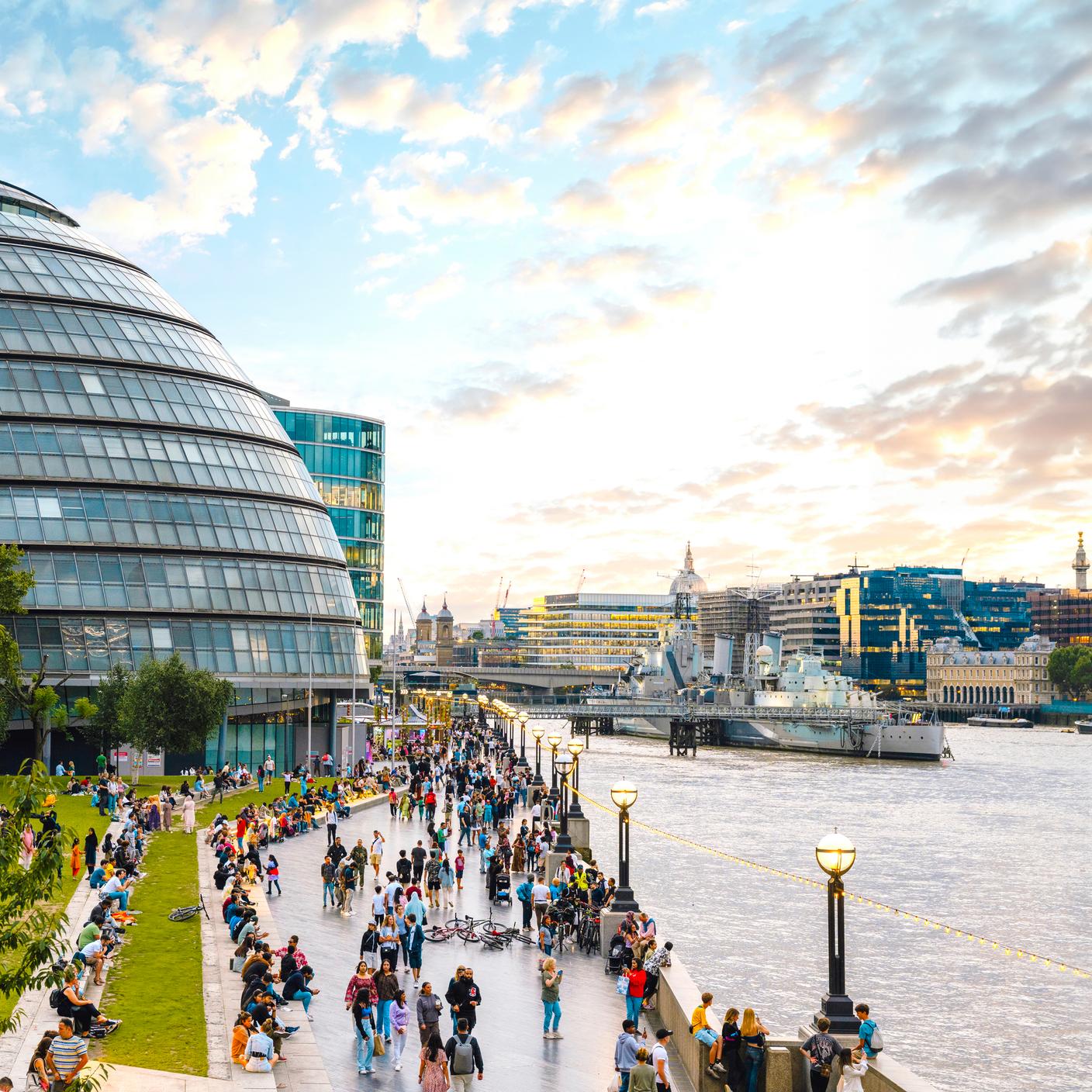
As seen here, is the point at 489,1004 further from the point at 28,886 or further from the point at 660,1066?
the point at 28,886

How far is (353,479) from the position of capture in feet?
472

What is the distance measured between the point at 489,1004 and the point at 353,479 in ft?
399

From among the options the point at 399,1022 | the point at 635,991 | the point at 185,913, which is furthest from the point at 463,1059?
the point at 185,913

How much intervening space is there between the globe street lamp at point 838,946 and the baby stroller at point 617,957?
910cm

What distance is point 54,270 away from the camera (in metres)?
73.1

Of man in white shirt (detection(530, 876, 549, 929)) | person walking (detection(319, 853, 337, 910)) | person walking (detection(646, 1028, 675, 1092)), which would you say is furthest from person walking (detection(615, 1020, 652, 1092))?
person walking (detection(319, 853, 337, 910))

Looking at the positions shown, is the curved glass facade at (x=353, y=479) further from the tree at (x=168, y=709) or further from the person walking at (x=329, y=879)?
the person walking at (x=329, y=879)

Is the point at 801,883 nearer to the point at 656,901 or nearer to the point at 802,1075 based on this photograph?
the point at 656,901

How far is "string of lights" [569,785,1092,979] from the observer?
38.0 metres

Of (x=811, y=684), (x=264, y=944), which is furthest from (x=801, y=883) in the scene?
(x=811, y=684)

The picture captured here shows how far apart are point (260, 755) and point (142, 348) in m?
24.3

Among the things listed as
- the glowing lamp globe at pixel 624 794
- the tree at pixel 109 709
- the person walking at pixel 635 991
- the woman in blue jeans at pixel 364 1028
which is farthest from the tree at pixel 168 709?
the woman in blue jeans at pixel 364 1028

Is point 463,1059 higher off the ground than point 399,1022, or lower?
higher

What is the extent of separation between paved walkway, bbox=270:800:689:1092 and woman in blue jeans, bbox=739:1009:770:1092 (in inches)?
64.7
